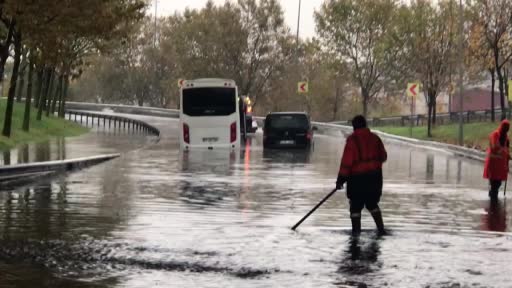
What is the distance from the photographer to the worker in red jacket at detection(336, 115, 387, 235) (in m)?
13.2

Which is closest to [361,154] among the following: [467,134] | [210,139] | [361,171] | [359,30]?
[361,171]

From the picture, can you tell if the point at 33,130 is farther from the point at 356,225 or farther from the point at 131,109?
the point at 131,109

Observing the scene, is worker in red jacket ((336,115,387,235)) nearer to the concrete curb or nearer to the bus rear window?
the concrete curb

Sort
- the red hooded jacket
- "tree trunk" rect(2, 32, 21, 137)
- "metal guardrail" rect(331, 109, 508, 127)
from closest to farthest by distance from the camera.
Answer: the red hooded jacket < "tree trunk" rect(2, 32, 21, 137) < "metal guardrail" rect(331, 109, 508, 127)

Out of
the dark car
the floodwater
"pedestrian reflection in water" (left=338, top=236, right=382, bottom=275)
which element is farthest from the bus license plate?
"pedestrian reflection in water" (left=338, top=236, right=382, bottom=275)

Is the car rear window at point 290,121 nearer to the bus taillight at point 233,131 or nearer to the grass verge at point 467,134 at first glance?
the bus taillight at point 233,131

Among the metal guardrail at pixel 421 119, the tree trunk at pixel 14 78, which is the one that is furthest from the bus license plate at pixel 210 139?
the metal guardrail at pixel 421 119

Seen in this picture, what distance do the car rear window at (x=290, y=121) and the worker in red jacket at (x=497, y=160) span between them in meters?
23.7

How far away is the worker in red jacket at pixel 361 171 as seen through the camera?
13.2 metres

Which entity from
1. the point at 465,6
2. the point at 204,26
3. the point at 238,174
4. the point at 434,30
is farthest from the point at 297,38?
the point at 238,174

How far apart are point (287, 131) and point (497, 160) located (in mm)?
23818

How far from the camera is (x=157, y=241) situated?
12.4m

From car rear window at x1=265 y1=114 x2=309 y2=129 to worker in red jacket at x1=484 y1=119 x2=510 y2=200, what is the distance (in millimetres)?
23687

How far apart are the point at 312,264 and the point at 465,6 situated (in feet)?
189
